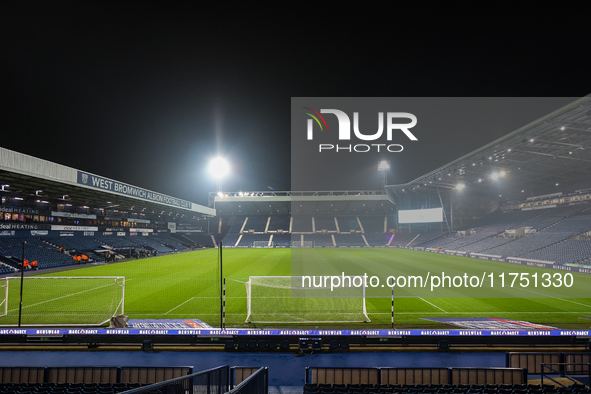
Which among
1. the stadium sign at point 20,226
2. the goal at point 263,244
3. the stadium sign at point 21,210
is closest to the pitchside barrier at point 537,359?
the stadium sign at point 20,226

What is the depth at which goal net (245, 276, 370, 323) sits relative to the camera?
1053 centimetres

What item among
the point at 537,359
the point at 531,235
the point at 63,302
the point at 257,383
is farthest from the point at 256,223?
the point at 257,383

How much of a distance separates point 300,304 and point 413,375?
702cm

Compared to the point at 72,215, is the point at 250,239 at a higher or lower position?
lower

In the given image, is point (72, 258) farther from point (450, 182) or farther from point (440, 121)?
point (450, 182)

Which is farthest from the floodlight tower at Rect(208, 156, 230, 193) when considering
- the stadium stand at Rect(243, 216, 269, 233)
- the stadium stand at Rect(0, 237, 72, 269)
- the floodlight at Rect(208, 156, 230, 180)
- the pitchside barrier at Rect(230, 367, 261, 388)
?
the pitchside barrier at Rect(230, 367, 261, 388)

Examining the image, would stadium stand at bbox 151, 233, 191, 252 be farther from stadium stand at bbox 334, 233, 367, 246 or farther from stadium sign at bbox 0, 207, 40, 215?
stadium stand at bbox 334, 233, 367, 246

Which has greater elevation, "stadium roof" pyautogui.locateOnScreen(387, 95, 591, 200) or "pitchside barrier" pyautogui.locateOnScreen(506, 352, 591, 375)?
"stadium roof" pyautogui.locateOnScreen(387, 95, 591, 200)

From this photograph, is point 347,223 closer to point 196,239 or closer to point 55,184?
point 196,239

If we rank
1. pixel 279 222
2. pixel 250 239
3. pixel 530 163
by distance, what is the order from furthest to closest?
pixel 279 222 < pixel 250 239 < pixel 530 163

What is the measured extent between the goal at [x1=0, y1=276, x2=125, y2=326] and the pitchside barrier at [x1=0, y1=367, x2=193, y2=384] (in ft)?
9.09

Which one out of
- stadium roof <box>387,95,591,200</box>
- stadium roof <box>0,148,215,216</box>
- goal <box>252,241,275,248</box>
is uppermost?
stadium roof <box>387,95,591,200</box>

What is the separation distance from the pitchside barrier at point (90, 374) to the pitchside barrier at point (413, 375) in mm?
2847

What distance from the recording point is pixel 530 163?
85.9 feet
